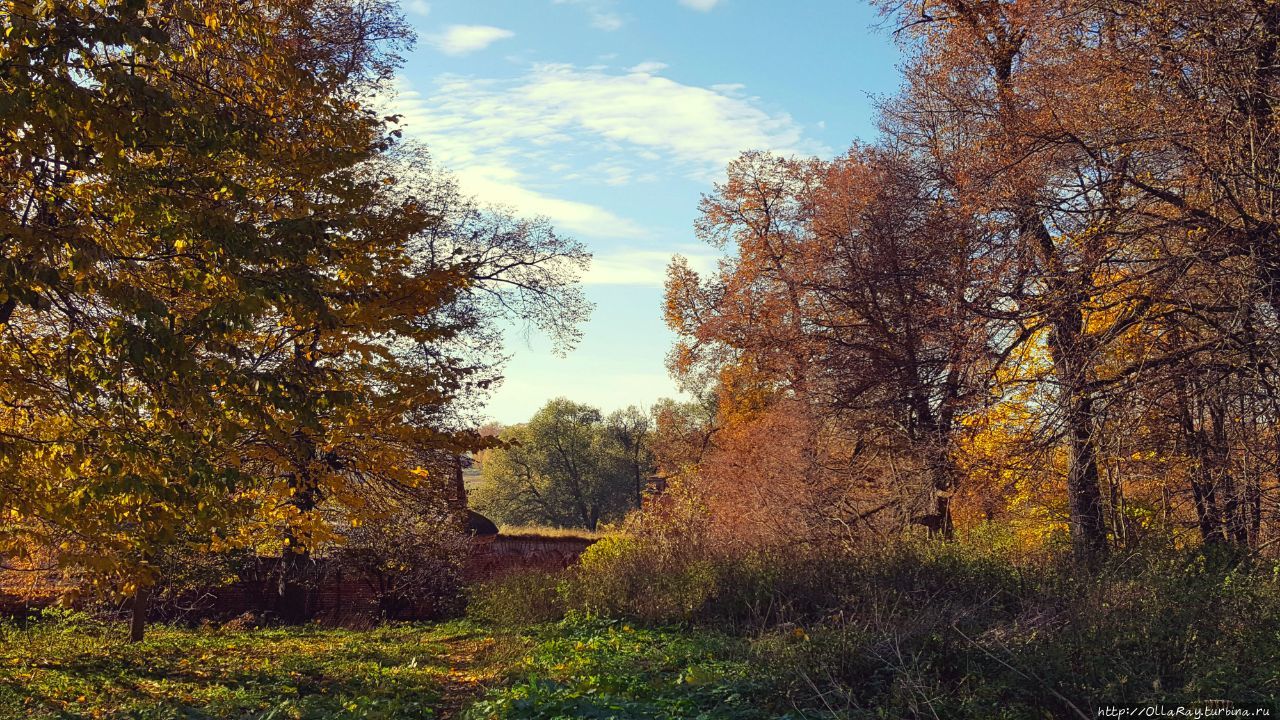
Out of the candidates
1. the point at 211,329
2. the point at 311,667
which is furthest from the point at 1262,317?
the point at 311,667

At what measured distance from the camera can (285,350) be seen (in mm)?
14258

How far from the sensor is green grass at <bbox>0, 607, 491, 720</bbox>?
830 centimetres

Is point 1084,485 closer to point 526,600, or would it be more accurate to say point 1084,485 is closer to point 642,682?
point 526,600

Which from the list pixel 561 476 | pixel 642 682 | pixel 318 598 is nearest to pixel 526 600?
pixel 642 682

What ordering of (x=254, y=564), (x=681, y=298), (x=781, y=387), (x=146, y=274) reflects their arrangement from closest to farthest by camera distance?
(x=146, y=274) → (x=254, y=564) → (x=781, y=387) → (x=681, y=298)

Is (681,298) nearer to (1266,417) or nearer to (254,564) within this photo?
(254,564)

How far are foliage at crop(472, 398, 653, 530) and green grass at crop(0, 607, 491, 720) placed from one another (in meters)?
48.0

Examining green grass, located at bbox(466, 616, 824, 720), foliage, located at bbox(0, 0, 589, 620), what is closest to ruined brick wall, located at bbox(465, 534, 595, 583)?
green grass, located at bbox(466, 616, 824, 720)

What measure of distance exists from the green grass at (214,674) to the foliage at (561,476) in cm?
4804

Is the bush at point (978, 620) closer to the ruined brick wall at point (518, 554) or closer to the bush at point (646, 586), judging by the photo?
the bush at point (646, 586)

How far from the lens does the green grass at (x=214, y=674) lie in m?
8.30

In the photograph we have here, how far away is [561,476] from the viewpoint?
64312 mm

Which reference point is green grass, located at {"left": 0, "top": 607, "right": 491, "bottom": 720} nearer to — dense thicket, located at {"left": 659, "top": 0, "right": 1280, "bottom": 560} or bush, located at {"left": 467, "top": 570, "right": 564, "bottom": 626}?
bush, located at {"left": 467, "top": 570, "right": 564, "bottom": 626}

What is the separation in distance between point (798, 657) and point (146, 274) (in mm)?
7095
